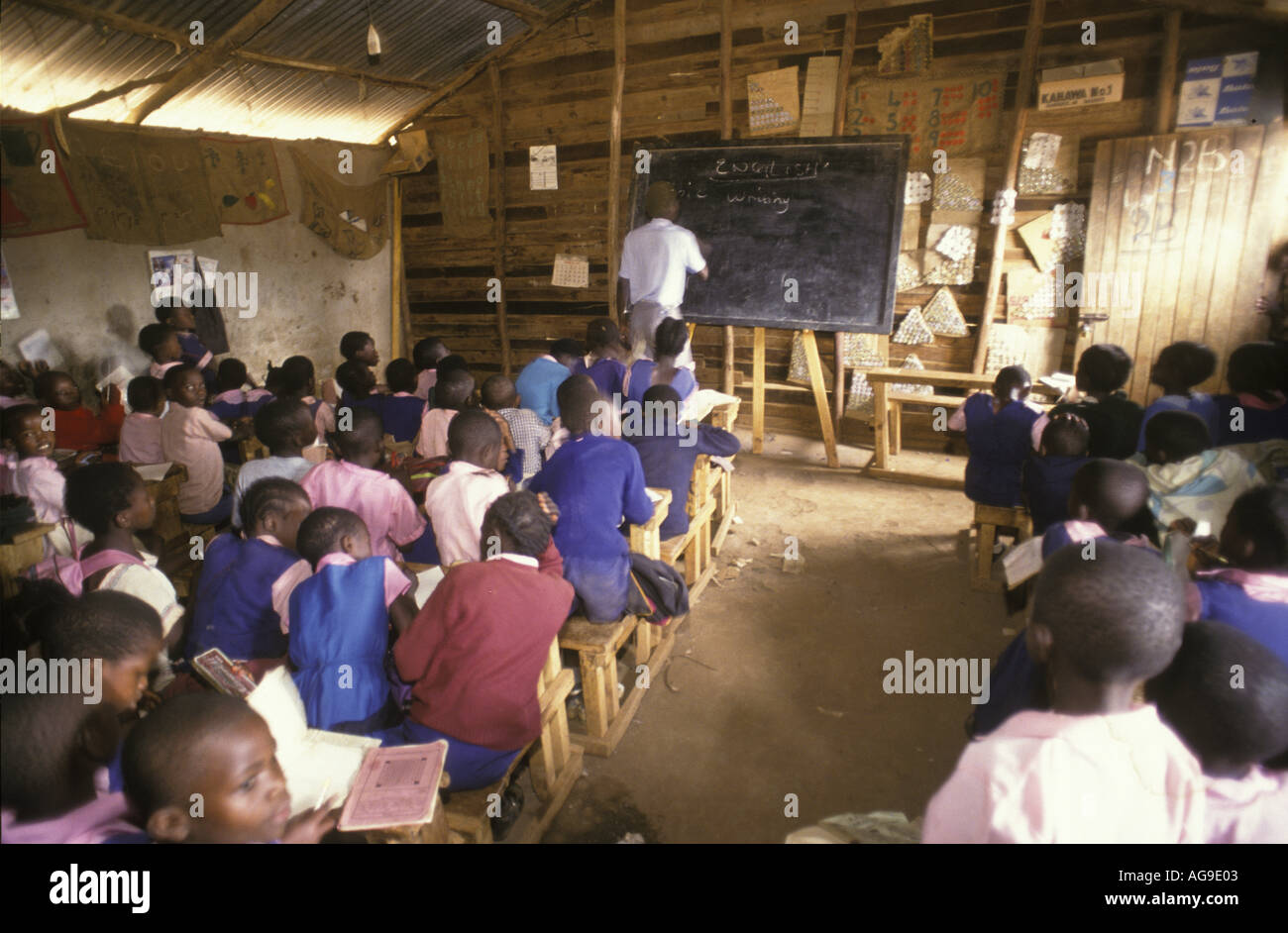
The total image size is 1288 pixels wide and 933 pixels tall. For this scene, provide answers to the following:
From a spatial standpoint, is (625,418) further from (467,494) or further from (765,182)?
(765,182)

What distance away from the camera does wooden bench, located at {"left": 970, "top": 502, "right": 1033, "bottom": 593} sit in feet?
13.3

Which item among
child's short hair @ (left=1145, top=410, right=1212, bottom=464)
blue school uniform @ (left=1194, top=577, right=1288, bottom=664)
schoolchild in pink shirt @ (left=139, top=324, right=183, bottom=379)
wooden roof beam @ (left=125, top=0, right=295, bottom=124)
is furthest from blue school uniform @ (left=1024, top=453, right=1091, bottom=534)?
wooden roof beam @ (left=125, top=0, right=295, bottom=124)

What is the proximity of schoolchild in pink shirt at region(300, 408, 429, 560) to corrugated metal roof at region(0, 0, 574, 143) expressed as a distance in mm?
4198

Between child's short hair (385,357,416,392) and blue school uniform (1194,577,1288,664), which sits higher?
child's short hair (385,357,416,392)

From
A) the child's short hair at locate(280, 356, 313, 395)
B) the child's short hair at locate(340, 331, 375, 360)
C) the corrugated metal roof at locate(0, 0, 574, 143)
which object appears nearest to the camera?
the child's short hair at locate(280, 356, 313, 395)

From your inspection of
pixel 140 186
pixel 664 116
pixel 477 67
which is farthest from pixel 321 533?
pixel 477 67

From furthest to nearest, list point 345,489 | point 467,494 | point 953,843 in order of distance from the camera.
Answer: point 345,489, point 467,494, point 953,843

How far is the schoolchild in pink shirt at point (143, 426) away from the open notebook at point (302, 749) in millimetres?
3212

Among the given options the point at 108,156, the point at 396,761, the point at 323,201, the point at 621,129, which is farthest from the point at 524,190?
the point at 396,761

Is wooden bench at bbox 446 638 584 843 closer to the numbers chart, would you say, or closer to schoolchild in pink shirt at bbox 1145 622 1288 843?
schoolchild in pink shirt at bbox 1145 622 1288 843

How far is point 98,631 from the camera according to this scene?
5.66 ft

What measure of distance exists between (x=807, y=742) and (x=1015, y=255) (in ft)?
16.1

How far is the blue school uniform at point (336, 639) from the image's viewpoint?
2133 mm

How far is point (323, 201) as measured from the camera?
25.8 feet
